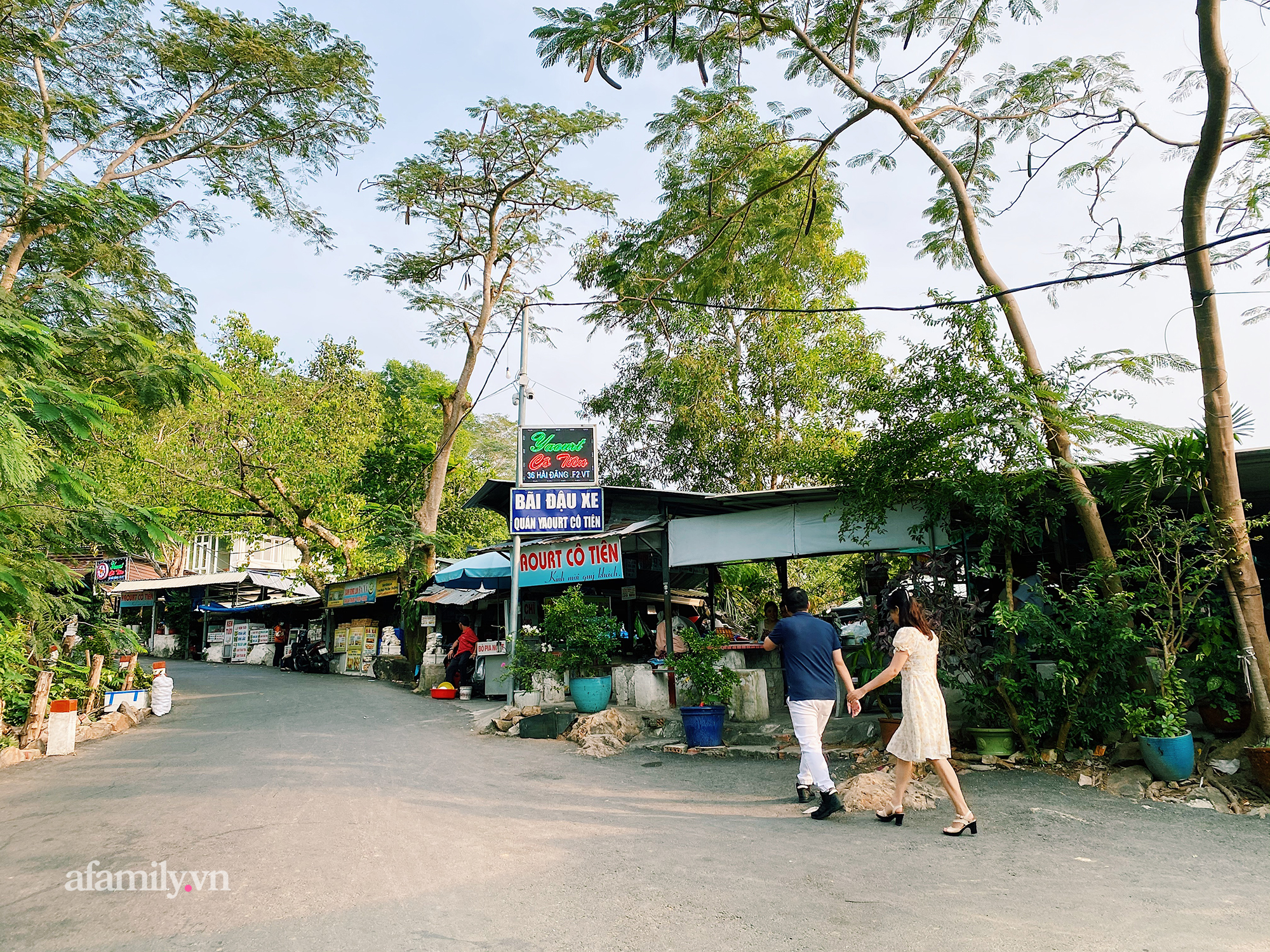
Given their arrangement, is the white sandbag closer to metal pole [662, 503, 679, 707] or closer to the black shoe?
metal pole [662, 503, 679, 707]

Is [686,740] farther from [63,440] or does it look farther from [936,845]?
[63,440]

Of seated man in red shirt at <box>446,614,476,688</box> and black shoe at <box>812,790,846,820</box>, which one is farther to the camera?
seated man in red shirt at <box>446,614,476,688</box>

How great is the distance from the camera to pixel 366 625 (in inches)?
918

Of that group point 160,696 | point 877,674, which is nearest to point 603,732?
point 877,674

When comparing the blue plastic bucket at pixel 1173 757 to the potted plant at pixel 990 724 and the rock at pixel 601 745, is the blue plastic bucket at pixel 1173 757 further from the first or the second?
the rock at pixel 601 745

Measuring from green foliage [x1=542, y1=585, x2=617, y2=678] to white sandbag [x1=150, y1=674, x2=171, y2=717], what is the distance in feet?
25.7

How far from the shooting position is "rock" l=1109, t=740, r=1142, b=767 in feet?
23.2

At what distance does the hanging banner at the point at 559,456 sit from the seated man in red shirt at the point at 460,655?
5849 mm

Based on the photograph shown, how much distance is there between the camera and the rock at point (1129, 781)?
259 inches

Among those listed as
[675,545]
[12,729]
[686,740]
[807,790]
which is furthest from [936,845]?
[12,729]

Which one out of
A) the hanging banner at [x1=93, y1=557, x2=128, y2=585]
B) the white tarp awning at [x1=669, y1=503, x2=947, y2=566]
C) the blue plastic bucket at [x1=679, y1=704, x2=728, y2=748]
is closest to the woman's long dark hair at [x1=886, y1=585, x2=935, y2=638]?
the white tarp awning at [x1=669, y1=503, x2=947, y2=566]

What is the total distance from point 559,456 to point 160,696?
28.6ft

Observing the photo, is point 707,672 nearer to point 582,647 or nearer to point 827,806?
point 582,647

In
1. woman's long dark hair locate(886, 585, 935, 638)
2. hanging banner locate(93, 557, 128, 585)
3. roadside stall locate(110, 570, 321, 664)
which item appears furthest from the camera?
roadside stall locate(110, 570, 321, 664)
